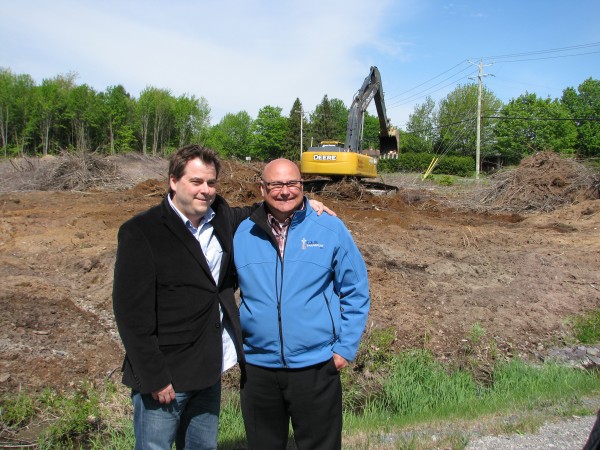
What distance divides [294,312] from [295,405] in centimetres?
49

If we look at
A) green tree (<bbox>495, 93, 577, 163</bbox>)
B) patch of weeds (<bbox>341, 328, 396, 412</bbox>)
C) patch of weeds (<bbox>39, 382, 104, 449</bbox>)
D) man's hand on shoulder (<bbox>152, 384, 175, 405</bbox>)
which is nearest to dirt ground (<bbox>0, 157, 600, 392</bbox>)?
patch of weeds (<bbox>341, 328, 396, 412</bbox>)

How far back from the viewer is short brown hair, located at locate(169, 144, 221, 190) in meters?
2.57

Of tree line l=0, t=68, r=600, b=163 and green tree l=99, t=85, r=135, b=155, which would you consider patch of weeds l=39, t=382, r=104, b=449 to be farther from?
green tree l=99, t=85, r=135, b=155

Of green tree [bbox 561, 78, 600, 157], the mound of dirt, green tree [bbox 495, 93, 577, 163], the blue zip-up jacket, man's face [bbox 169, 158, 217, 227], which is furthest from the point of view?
green tree [bbox 561, 78, 600, 157]

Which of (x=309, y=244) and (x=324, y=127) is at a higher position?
(x=324, y=127)

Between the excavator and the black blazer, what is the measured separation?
13.8 meters

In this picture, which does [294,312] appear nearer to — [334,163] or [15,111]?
[334,163]

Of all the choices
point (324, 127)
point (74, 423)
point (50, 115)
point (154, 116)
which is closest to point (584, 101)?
point (324, 127)

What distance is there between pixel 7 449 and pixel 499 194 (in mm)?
16655

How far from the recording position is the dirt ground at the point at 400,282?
5.92 metres

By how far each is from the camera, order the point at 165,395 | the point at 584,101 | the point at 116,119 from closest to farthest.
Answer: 1. the point at 165,395
2. the point at 116,119
3. the point at 584,101

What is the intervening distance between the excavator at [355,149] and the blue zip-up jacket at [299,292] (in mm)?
13478

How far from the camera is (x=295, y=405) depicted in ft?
9.09

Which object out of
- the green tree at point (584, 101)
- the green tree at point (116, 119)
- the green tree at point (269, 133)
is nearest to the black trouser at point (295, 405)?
the green tree at point (116, 119)
